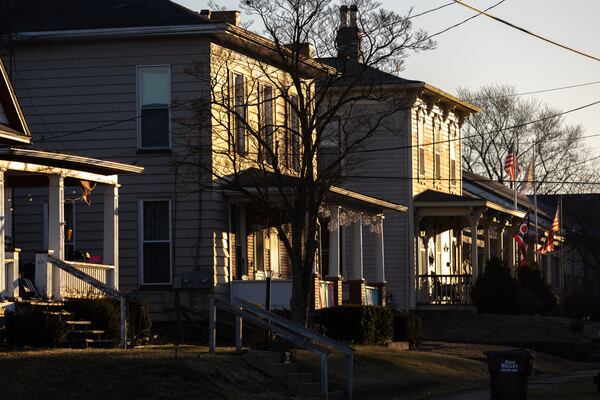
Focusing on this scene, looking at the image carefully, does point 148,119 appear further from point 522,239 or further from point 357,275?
point 522,239

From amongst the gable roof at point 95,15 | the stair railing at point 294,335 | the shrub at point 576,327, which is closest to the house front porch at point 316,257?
the gable roof at point 95,15

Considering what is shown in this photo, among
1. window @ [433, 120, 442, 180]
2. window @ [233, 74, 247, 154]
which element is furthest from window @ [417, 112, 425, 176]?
window @ [233, 74, 247, 154]

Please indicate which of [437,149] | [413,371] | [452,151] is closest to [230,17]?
[413,371]

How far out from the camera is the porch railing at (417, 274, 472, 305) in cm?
4731

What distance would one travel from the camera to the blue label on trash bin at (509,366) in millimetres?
21625

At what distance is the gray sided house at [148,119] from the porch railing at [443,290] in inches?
562

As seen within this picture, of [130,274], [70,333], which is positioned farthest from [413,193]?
[70,333]

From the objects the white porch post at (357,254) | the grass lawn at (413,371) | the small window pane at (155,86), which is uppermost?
the small window pane at (155,86)

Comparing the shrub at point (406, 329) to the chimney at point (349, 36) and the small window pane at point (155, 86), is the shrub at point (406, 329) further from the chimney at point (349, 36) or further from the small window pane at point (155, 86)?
the chimney at point (349, 36)

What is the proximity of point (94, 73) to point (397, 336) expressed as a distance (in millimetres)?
10584

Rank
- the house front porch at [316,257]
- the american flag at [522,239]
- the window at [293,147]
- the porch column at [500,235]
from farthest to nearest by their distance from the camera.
Answer: 1. the american flag at [522,239]
2. the porch column at [500,235]
3. the house front porch at [316,257]
4. the window at [293,147]

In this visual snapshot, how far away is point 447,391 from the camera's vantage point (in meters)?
26.7

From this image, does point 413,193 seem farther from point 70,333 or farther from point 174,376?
point 174,376

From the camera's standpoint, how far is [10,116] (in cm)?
2823
